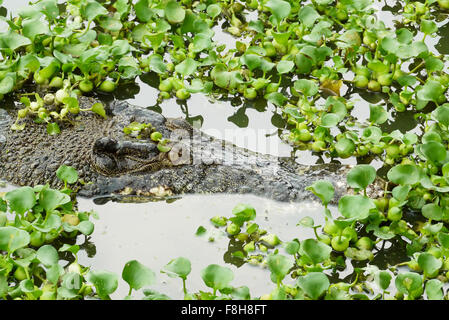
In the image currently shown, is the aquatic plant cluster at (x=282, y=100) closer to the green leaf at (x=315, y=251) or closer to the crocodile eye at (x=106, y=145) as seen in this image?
the green leaf at (x=315, y=251)

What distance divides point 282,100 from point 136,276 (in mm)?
1996

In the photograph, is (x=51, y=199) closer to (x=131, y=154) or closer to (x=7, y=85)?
(x=131, y=154)

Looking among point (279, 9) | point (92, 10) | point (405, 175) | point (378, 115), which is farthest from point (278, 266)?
point (92, 10)

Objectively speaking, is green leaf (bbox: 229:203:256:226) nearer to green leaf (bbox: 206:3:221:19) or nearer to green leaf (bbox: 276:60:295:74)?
green leaf (bbox: 276:60:295:74)

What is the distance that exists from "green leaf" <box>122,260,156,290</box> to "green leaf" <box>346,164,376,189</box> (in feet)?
4.23

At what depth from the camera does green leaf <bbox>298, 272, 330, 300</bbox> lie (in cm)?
342

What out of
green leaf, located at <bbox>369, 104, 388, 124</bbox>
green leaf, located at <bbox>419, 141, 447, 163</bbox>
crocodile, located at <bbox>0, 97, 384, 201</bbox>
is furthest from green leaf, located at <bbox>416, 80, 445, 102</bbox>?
crocodile, located at <bbox>0, 97, 384, 201</bbox>

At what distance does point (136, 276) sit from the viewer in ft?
11.3

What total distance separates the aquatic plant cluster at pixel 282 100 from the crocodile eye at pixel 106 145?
199 mm

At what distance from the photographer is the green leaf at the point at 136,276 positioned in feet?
11.3
